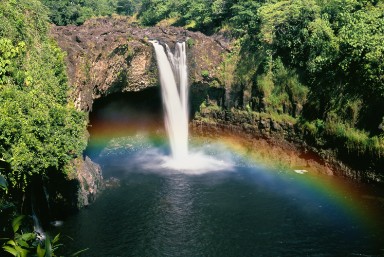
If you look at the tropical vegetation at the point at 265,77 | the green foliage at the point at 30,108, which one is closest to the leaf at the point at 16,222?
the green foliage at the point at 30,108

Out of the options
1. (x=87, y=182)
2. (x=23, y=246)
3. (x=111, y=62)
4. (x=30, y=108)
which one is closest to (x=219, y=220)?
(x=87, y=182)

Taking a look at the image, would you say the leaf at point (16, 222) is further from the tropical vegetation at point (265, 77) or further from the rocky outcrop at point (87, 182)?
the rocky outcrop at point (87, 182)

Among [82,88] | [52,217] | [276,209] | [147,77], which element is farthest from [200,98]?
[52,217]

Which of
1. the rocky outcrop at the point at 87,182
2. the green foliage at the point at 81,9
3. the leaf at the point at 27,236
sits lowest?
the rocky outcrop at the point at 87,182

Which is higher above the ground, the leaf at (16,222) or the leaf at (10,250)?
the leaf at (16,222)

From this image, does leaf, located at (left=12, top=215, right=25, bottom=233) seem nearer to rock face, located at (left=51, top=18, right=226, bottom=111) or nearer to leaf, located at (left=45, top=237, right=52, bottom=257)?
leaf, located at (left=45, top=237, right=52, bottom=257)

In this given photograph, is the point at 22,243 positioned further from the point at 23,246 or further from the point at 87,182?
the point at 87,182
